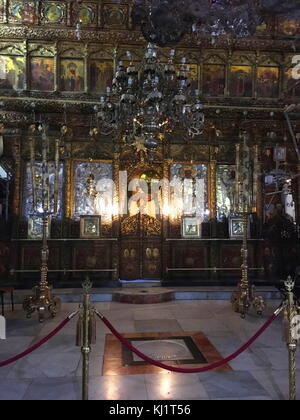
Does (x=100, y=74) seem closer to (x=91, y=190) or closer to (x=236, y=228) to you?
(x=91, y=190)

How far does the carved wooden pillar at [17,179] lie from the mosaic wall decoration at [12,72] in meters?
1.73

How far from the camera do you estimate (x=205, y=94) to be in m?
11.7

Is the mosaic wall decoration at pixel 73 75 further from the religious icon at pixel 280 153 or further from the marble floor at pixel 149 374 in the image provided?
the marble floor at pixel 149 374

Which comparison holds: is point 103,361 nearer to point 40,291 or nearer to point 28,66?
point 40,291

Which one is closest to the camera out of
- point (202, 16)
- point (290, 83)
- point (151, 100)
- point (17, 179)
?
point (151, 100)

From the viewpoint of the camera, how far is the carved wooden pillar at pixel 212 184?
11547 millimetres

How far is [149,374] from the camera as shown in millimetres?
4660

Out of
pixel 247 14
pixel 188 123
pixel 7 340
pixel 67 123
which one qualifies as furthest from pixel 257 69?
pixel 7 340

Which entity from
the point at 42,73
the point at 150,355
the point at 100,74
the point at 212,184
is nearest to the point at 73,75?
the point at 100,74

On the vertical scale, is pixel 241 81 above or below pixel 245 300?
above

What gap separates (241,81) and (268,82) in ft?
3.14

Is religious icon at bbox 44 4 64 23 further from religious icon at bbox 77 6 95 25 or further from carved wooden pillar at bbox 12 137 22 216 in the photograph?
carved wooden pillar at bbox 12 137 22 216

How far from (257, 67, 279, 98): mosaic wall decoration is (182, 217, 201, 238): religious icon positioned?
4834mm

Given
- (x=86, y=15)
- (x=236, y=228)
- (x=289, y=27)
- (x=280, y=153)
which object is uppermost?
(x=86, y=15)
